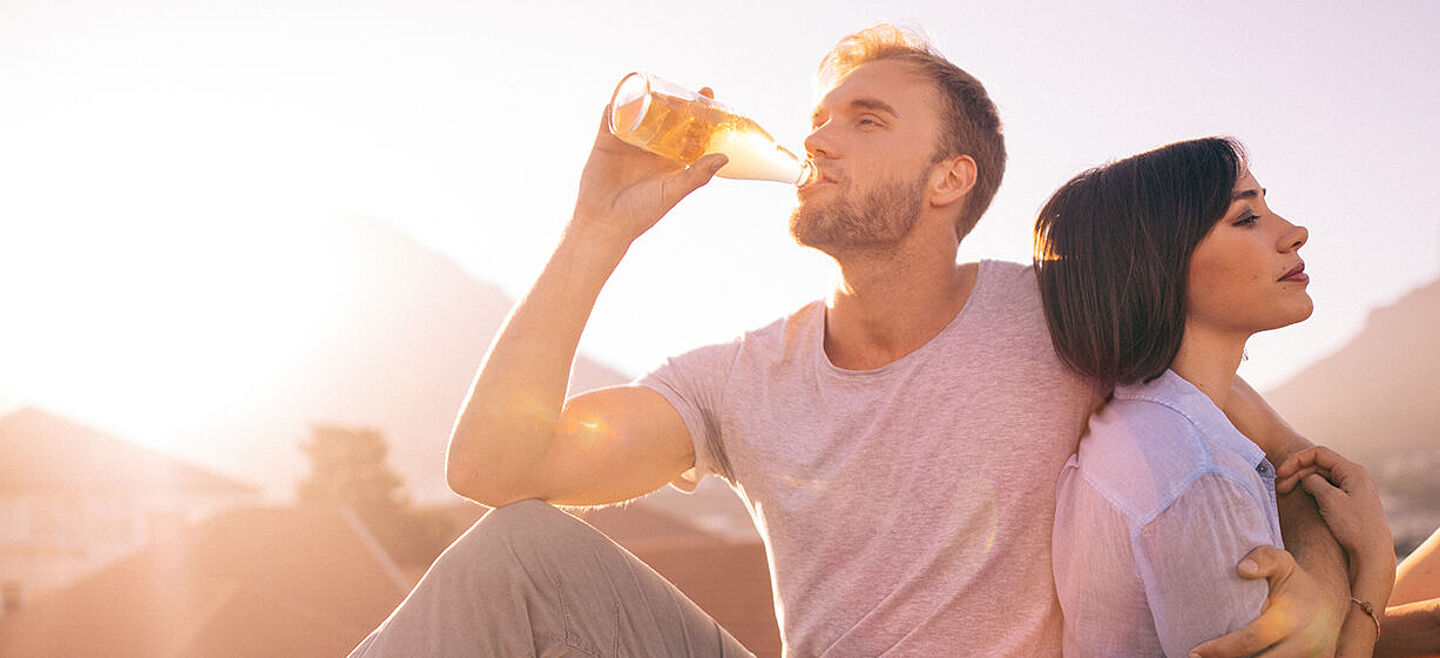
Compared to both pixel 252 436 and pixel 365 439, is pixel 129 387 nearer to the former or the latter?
pixel 365 439

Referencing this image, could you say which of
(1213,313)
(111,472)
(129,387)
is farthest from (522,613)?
(129,387)

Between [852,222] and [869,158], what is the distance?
16 cm

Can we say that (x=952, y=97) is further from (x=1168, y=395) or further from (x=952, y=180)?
(x=1168, y=395)

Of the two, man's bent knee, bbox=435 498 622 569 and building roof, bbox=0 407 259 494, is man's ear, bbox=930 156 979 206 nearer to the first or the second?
man's bent knee, bbox=435 498 622 569

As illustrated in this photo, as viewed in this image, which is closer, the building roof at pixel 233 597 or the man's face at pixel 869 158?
the man's face at pixel 869 158

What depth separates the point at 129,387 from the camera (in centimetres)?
2212

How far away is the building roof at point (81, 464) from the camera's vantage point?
16906 mm

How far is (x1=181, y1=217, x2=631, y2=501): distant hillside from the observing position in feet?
115

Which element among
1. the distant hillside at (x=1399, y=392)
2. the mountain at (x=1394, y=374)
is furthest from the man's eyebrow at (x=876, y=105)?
the mountain at (x=1394, y=374)

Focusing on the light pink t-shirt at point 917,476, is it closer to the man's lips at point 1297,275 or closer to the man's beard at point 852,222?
the man's beard at point 852,222

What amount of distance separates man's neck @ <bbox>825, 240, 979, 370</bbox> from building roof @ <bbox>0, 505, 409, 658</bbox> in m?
11.7

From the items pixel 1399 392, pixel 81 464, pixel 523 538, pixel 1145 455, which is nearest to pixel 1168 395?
pixel 1145 455

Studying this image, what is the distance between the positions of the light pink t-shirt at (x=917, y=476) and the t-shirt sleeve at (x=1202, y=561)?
36 centimetres

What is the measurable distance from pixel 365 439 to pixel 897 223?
2561 cm
